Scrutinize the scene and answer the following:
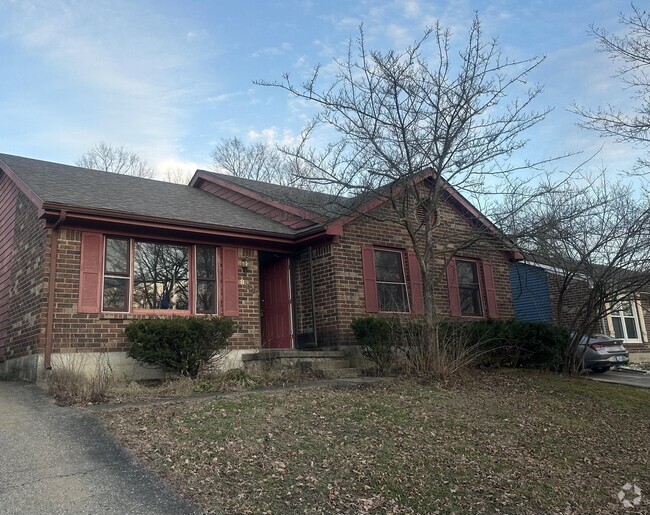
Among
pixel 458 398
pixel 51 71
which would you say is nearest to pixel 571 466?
pixel 458 398

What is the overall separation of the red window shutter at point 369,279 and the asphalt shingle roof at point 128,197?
5.54 feet

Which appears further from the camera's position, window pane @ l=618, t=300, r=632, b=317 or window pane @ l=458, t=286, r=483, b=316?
window pane @ l=458, t=286, r=483, b=316

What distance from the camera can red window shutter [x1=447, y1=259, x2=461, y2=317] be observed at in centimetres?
1386

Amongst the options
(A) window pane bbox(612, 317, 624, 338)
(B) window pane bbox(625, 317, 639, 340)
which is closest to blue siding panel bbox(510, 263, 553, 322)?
(A) window pane bbox(612, 317, 624, 338)

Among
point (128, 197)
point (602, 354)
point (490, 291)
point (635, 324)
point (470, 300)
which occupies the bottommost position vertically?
point (602, 354)

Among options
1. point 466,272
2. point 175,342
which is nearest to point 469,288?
point 466,272

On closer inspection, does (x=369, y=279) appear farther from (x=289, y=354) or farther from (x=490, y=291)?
(x=490, y=291)

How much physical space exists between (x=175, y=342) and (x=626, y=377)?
10459 mm

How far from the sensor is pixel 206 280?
37.6ft

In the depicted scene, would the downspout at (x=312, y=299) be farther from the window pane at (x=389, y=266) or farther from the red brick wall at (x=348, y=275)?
the window pane at (x=389, y=266)

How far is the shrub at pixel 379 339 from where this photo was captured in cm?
1048

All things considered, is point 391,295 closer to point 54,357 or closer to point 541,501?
point 54,357

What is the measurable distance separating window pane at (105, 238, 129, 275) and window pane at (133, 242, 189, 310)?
0.16 metres

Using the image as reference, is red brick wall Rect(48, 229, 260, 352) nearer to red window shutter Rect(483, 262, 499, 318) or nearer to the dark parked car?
red window shutter Rect(483, 262, 499, 318)
